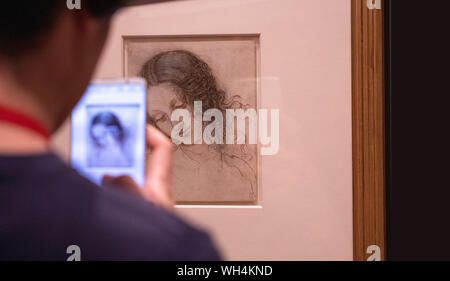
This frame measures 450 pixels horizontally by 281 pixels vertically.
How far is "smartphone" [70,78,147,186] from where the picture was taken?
73 cm

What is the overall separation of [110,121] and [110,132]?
0.02 m

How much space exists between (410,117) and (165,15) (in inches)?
22.7

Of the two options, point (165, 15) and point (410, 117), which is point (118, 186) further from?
point (410, 117)

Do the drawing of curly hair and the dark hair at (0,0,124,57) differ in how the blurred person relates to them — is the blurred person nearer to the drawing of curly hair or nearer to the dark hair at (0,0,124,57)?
the dark hair at (0,0,124,57)

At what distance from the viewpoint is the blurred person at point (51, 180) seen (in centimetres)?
46

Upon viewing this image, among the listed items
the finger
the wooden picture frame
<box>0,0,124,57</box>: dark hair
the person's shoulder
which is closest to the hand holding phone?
the finger

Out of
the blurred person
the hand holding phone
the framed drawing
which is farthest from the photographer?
the framed drawing

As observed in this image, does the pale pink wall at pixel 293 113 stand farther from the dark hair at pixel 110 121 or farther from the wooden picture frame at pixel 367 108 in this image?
the dark hair at pixel 110 121

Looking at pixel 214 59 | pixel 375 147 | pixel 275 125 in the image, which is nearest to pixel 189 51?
pixel 214 59

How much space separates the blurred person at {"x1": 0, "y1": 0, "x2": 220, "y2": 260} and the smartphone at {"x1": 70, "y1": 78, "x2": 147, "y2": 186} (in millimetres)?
141

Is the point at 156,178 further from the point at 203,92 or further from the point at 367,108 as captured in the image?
the point at 367,108

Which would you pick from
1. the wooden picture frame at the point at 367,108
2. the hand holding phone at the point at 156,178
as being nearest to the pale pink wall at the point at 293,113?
the wooden picture frame at the point at 367,108

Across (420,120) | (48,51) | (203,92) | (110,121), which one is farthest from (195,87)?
(420,120)

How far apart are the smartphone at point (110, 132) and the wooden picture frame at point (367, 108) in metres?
0.46
